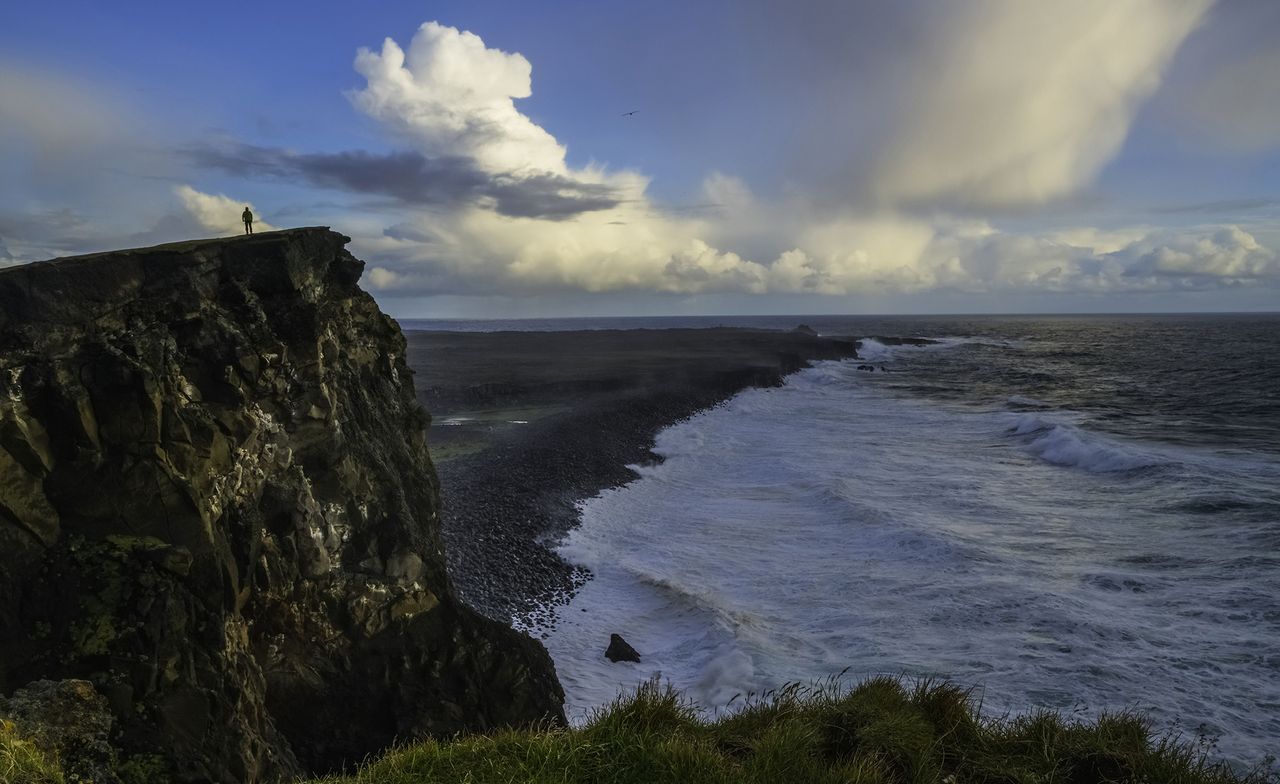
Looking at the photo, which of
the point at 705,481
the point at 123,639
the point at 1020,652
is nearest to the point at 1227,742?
the point at 1020,652

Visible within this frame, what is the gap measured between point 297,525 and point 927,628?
45.8ft

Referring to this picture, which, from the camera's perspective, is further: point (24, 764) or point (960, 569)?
point (960, 569)

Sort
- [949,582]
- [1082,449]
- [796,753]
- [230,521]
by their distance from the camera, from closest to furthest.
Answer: [796,753] → [230,521] → [949,582] → [1082,449]

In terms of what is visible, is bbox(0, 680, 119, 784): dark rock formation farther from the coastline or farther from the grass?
the coastline

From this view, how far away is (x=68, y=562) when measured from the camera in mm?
7949

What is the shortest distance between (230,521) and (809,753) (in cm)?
787

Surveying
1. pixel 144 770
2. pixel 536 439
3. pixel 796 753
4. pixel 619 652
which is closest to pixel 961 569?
pixel 619 652

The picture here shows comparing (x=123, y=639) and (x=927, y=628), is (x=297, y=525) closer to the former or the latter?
(x=123, y=639)

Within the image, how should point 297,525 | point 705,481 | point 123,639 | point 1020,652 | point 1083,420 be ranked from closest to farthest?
1. point 123,639
2. point 297,525
3. point 1020,652
4. point 705,481
5. point 1083,420

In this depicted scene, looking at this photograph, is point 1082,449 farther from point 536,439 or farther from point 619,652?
point 619,652

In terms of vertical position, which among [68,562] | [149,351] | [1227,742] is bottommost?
[1227,742]

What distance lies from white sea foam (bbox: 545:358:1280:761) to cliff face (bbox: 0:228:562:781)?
12.2 feet

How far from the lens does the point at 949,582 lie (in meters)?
19.5

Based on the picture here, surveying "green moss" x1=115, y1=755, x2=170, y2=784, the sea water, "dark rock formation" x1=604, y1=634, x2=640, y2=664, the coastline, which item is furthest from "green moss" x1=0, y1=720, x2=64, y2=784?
the coastline
